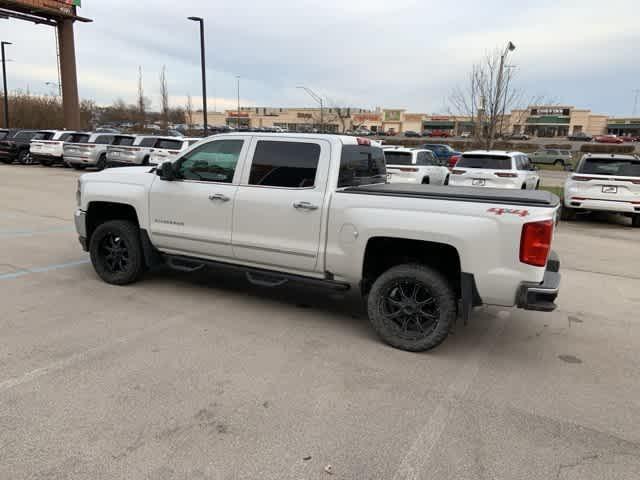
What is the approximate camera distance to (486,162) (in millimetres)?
13195

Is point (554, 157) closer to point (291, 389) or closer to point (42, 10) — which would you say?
point (42, 10)

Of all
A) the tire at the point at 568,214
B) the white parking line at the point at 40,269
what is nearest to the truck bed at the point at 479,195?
the white parking line at the point at 40,269

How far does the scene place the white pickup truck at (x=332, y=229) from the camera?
396cm

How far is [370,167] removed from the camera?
5.47 meters

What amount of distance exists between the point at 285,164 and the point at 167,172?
55.1 inches

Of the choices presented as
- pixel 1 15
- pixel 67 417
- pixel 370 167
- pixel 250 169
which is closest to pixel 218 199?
pixel 250 169

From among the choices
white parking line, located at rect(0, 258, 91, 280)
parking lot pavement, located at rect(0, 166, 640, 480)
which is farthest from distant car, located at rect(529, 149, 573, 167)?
white parking line, located at rect(0, 258, 91, 280)

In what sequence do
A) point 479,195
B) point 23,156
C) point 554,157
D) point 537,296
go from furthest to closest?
point 554,157 < point 23,156 < point 479,195 < point 537,296

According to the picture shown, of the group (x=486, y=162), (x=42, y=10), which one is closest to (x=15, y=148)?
(x=42, y=10)

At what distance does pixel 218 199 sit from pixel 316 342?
1.81 meters

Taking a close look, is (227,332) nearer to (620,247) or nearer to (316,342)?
(316,342)

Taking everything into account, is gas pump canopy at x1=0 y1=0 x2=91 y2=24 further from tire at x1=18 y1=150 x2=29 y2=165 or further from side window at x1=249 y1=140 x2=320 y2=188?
side window at x1=249 y1=140 x2=320 y2=188

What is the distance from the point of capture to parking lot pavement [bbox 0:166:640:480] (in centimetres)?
283

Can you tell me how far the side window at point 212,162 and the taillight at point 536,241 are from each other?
2.91 m
